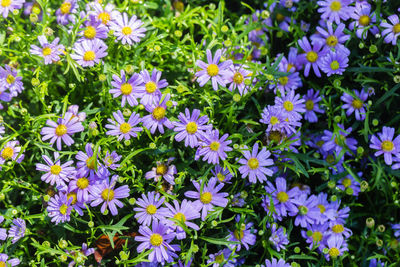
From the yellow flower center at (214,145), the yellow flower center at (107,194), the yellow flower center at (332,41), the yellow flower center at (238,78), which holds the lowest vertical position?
the yellow flower center at (107,194)

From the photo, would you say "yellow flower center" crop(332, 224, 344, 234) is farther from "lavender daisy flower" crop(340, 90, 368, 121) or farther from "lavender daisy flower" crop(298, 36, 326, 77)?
"lavender daisy flower" crop(298, 36, 326, 77)

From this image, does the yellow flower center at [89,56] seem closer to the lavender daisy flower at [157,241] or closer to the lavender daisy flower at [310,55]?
the lavender daisy flower at [157,241]

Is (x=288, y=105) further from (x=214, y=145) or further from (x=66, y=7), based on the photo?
(x=66, y=7)

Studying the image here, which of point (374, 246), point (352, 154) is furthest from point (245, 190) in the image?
point (374, 246)

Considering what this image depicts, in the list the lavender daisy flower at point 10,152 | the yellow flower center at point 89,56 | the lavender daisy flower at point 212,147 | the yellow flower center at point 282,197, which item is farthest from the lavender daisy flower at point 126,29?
the yellow flower center at point 282,197

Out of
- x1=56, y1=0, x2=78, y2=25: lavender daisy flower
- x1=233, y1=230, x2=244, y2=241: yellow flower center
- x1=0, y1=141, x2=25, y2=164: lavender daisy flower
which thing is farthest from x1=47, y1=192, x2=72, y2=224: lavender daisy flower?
x1=56, y1=0, x2=78, y2=25: lavender daisy flower

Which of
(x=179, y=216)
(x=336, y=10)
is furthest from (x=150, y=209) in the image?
(x=336, y=10)

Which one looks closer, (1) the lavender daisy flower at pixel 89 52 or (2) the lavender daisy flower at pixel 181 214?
(2) the lavender daisy flower at pixel 181 214
